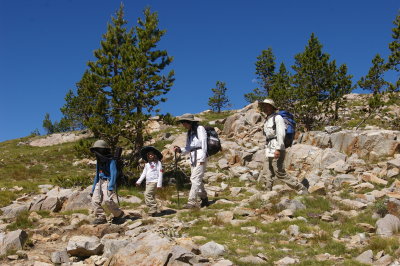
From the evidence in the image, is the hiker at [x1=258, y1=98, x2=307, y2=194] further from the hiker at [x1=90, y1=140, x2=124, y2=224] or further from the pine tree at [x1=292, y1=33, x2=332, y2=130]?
the pine tree at [x1=292, y1=33, x2=332, y2=130]

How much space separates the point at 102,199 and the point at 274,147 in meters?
5.19

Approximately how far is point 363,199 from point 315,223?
2583mm

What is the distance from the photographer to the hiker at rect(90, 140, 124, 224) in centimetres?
957

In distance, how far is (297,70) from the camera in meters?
32.1

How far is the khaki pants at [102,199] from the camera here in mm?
9562

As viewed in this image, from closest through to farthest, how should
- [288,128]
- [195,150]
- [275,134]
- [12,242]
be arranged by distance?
[12,242] < [195,150] < [288,128] < [275,134]

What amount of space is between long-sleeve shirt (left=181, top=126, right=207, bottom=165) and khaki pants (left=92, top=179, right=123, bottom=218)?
8.11ft

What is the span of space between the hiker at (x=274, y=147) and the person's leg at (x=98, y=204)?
502 centimetres

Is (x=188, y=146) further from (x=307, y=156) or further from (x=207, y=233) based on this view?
(x=307, y=156)

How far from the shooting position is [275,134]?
11172mm

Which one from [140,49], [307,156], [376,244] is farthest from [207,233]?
[140,49]

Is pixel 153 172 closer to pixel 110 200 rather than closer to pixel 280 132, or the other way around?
pixel 110 200

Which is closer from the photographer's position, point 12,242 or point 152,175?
point 12,242

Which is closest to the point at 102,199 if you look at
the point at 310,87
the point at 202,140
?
the point at 202,140
